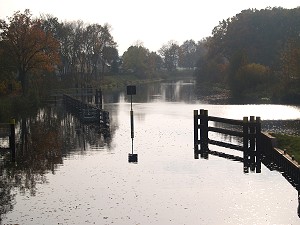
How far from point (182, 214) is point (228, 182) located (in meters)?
5.31

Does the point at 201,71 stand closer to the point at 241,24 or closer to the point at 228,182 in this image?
the point at 241,24

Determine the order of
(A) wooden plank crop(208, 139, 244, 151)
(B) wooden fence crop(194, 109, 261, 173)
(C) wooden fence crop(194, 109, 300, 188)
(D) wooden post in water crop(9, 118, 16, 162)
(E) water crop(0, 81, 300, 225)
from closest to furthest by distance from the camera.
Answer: (E) water crop(0, 81, 300, 225) < (C) wooden fence crop(194, 109, 300, 188) < (B) wooden fence crop(194, 109, 261, 173) < (D) wooden post in water crop(9, 118, 16, 162) < (A) wooden plank crop(208, 139, 244, 151)

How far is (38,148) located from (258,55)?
3551 inches

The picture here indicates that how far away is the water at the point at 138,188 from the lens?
1748 cm

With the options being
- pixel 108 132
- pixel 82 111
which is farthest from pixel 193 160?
pixel 82 111

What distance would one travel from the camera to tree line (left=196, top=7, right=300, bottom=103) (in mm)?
77062

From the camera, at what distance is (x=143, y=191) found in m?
20.9

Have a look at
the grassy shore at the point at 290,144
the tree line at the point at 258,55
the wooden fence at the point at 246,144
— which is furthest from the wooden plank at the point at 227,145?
the tree line at the point at 258,55

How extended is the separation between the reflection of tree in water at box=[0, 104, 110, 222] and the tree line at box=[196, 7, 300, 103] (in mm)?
38082

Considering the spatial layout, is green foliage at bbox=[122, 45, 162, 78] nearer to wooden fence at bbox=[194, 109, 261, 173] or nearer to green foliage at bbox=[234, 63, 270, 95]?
green foliage at bbox=[234, 63, 270, 95]

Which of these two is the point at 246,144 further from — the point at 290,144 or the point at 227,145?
the point at 227,145

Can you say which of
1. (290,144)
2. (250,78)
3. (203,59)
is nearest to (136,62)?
(203,59)

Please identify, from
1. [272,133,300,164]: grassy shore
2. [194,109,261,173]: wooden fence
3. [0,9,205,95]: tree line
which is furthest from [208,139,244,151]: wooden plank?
[0,9,205,95]: tree line

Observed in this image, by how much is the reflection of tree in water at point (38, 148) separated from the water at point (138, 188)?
67mm
